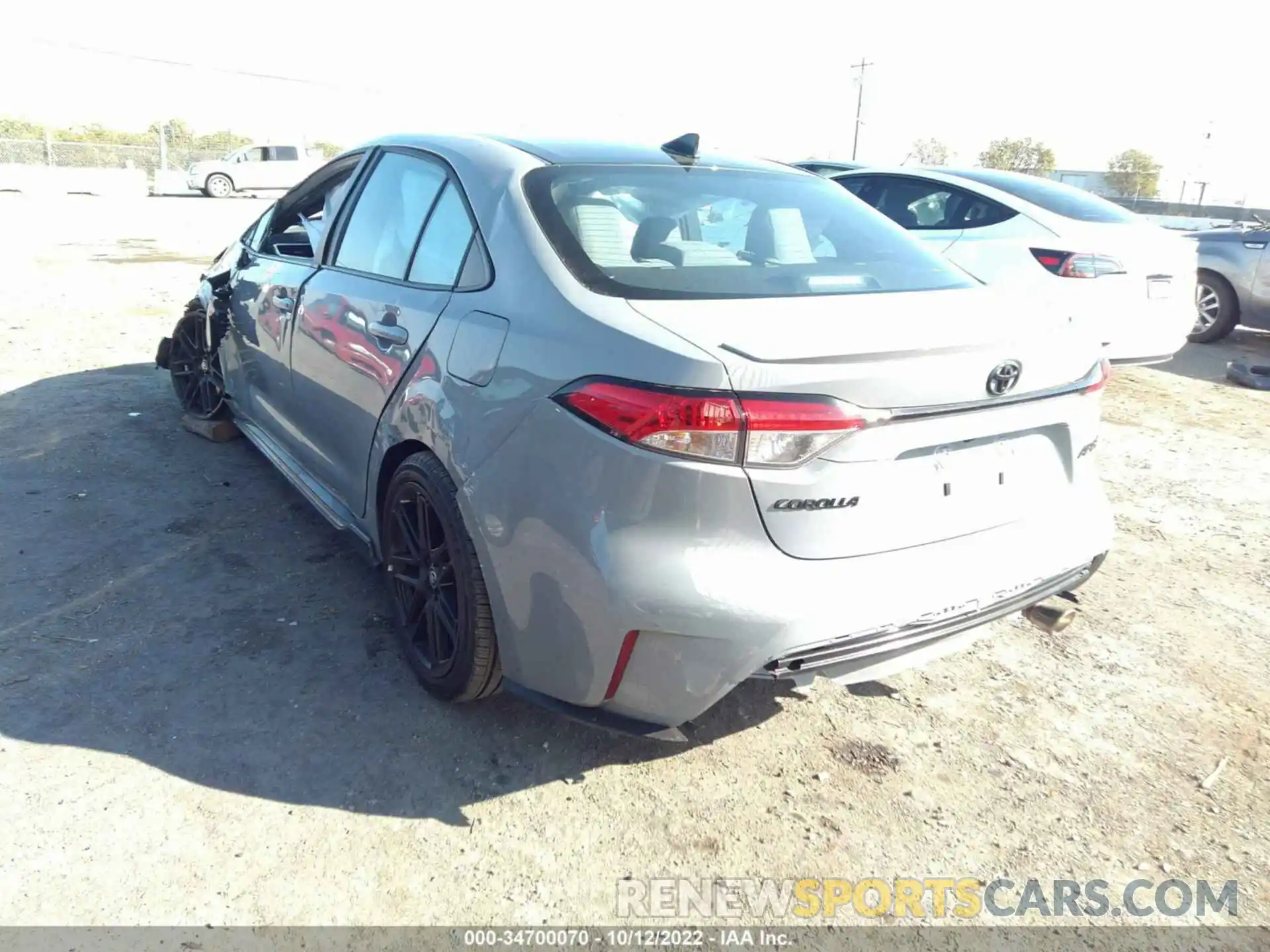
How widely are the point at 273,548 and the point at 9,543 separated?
3.48ft

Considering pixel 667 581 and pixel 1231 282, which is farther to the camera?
pixel 1231 282

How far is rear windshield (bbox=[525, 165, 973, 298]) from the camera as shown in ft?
8.06

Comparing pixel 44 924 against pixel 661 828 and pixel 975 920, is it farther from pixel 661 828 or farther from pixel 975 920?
pixel 975 920

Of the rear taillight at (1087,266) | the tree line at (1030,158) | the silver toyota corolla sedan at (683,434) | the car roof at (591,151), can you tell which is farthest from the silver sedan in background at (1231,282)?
the tree line at (1030,158)

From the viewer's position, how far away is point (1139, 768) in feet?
8.83

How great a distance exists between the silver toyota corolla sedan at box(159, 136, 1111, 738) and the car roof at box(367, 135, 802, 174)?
0.8 inches

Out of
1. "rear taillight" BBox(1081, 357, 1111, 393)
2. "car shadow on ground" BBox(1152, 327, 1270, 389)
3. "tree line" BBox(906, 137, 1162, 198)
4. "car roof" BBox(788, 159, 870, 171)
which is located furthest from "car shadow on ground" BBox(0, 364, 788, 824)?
"tree line" BBox(906, 137, 1162, 198)

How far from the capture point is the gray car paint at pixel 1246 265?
867 cm

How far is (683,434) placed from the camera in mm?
1989

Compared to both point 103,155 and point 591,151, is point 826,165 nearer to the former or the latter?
point 591,151

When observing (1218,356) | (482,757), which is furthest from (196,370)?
(1218,356)

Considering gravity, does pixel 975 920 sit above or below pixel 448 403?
below

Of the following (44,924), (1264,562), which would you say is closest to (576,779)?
(44,924)

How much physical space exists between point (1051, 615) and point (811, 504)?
42.5 inches
